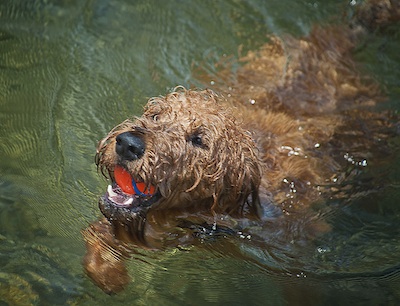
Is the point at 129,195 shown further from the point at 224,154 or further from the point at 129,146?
the point at 224,154

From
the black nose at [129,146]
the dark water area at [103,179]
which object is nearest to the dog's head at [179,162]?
the black nose at [129,146]

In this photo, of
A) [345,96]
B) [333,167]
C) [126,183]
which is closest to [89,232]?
[126,183]

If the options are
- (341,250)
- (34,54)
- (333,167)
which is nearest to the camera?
(341,250)

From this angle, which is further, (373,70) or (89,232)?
(373,70)

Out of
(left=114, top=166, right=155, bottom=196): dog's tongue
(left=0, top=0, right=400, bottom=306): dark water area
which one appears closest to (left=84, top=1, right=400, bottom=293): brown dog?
(left=114, top=166, right=155, bottom=196): dog's tongue

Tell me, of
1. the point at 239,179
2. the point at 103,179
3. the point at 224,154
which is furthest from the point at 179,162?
the point at 103,179

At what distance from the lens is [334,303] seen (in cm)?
470

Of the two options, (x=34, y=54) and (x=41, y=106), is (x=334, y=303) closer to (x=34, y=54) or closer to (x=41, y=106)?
(x=41, y=106)

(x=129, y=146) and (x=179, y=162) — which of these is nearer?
(x=129, y=146)

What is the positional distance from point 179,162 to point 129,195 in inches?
14.8

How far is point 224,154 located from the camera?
4.35 metres

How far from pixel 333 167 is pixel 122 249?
1998 millimetres

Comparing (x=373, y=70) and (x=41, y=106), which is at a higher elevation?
(x=373, y=70)

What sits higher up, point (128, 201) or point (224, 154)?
point (224, 154)
